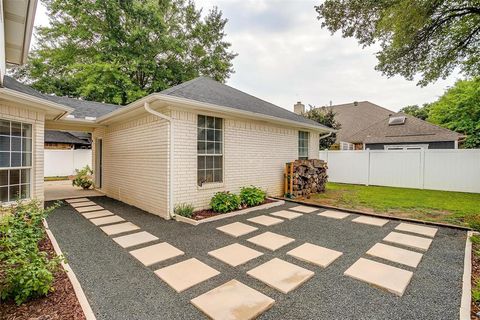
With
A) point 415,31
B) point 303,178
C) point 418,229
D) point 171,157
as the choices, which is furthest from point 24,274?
point 415,31

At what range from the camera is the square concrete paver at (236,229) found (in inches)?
168

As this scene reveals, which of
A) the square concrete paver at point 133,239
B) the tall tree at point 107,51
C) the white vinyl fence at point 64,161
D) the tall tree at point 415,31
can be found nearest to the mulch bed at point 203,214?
the square concrete paver at point 133,239

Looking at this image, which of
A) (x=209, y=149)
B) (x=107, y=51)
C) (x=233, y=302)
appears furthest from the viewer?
(x=107, y=51)

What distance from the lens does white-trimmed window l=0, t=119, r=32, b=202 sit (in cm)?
449

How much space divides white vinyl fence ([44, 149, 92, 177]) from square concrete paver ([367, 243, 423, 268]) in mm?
16466

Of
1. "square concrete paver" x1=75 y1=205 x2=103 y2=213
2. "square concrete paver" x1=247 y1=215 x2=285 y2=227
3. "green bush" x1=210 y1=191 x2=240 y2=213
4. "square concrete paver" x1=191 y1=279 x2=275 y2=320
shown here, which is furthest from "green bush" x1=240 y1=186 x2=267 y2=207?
"square concrete paver" x1=75 y1=205 x2=103 y2=213

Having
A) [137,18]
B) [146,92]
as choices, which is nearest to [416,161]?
[146,92]

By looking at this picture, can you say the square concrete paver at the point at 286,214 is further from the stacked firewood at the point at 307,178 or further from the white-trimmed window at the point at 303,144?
the white-trimmed window at the point at 303,144

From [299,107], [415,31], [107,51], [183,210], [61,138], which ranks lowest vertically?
[183,210]

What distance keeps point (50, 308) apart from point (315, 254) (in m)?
3.14

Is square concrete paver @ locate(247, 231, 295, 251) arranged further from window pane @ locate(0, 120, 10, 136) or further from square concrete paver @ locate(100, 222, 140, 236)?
window pane @ locate(0, 120, 10, 136)

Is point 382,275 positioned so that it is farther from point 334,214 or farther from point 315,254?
point 334,214

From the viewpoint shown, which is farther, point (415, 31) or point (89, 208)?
point (89, 208)

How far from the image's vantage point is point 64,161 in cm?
1425
